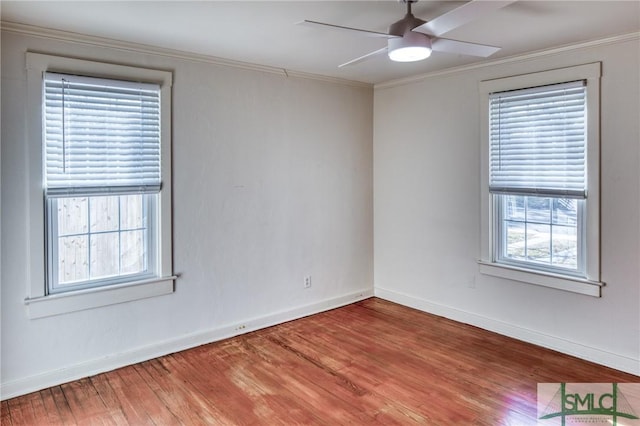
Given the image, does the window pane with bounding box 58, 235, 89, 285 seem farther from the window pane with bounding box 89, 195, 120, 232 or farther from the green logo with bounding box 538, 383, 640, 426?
the green logo with bounding box 538, 383, 640, 426

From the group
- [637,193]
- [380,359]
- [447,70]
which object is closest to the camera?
[637,193]

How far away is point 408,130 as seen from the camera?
462 cm

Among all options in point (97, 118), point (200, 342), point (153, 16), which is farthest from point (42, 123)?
point (200, 342)

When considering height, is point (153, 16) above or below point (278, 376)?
above

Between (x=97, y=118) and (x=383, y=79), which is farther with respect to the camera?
(x=383, y=79)

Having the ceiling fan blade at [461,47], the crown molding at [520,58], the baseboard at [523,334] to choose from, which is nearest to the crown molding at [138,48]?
the crown molding at [520,58]

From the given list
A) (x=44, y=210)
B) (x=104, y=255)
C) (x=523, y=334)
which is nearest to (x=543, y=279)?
(x=523, y=334)

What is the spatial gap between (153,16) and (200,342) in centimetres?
257

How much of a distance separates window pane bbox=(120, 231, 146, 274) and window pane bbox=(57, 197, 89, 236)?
30 centimetres

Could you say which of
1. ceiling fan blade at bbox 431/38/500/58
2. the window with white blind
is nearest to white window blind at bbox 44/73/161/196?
the window with white blind

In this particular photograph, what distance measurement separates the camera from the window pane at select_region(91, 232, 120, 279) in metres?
3.23

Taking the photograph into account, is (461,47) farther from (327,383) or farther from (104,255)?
(104,255)

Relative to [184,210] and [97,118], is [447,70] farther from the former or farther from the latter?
[97,118]

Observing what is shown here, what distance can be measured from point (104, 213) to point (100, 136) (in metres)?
0.58
